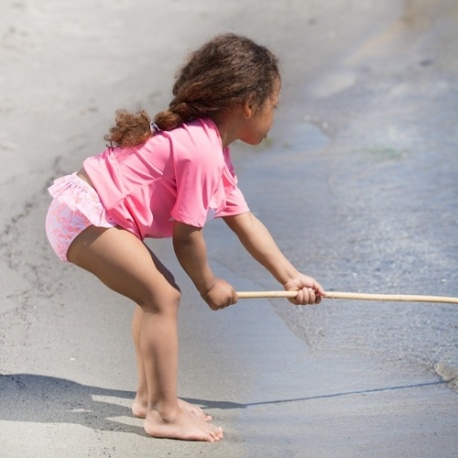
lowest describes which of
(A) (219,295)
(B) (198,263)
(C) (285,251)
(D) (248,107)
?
(C) (285,251)

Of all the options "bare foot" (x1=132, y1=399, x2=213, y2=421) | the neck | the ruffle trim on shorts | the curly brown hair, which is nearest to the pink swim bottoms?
the ruffle trim on shorts

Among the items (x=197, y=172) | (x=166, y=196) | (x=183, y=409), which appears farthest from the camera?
(x=183, y=409)

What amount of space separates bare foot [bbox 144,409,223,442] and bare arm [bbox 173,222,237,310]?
0.37 metres

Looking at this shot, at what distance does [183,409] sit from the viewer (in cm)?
338

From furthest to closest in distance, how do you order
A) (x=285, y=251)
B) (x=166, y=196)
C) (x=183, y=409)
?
(x=285, y=251), (x=183, y=409), (x=166, y=196)

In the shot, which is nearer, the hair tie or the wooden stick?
the hair tie

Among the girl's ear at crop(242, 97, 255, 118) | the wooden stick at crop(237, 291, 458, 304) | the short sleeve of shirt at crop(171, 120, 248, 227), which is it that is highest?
the girl's ear at crop(242, 97, 255, 118)

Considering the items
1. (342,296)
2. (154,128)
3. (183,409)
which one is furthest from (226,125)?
(183,409)

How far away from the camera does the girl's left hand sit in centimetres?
340

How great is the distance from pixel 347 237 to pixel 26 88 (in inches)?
113

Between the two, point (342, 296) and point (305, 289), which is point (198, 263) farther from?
point (342, 296)

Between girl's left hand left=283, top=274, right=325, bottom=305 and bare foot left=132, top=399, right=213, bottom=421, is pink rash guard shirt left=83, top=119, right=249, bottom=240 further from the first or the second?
bare foot left=132, top=399, right=213, bottom=421

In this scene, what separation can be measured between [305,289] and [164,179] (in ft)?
2.01

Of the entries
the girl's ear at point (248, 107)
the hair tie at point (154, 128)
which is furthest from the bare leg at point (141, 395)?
the girl's ear at point (248, 107)
